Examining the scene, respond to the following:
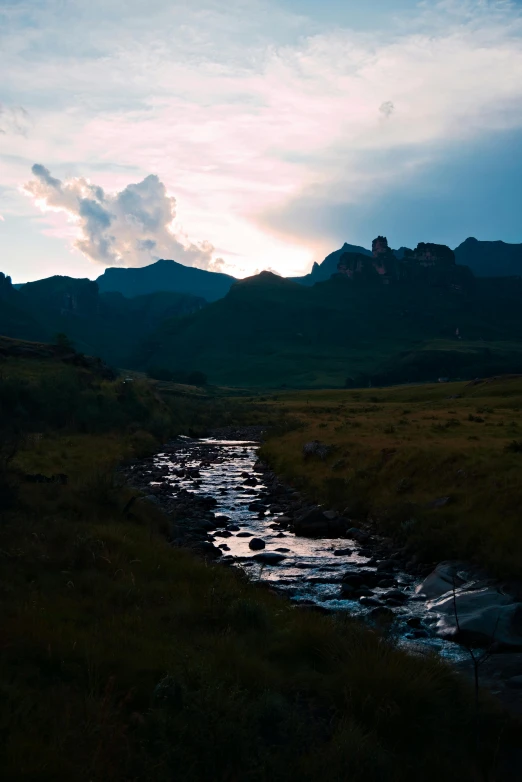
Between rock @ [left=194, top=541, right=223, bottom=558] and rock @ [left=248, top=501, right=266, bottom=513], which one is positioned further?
rock @ [left=248, top=501, right=266, bottom=513]

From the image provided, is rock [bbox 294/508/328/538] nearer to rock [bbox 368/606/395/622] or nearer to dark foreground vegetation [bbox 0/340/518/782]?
rock [bbox 368/606/395/622]

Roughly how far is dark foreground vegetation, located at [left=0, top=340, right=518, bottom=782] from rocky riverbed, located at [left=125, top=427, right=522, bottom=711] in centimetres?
162

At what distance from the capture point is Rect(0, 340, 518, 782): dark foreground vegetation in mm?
5855

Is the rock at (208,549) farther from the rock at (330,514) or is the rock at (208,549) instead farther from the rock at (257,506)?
the rock at (257,506)

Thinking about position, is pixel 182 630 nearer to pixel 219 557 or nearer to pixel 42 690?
pixel 42 690

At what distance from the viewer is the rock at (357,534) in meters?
20.7

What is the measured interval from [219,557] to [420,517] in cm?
718

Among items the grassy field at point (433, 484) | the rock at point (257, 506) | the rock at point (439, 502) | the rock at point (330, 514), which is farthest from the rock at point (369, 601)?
the rock at point (257, 506)

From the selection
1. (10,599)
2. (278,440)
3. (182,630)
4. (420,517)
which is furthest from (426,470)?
(278,440)

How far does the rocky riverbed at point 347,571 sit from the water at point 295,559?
0.10ft

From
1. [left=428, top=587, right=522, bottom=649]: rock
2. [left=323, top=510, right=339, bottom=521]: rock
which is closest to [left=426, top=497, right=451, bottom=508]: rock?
[left=323, top=510, right=339, bottom=521]: rock

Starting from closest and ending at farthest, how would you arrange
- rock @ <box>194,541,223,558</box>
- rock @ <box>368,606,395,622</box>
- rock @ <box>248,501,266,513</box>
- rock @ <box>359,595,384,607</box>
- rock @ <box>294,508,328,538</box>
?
rock @ <box>368,606,395,622</box> → rock @ <box>359,595,384,607</box> → rock @ <box>194,541,223,558</box> → rock @ <box>294,508,328,538</box> → rock @ <box>248,501,266,513</box>

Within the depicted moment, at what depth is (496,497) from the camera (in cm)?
1886

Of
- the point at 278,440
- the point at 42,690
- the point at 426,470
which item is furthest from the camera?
the point at 278,440
